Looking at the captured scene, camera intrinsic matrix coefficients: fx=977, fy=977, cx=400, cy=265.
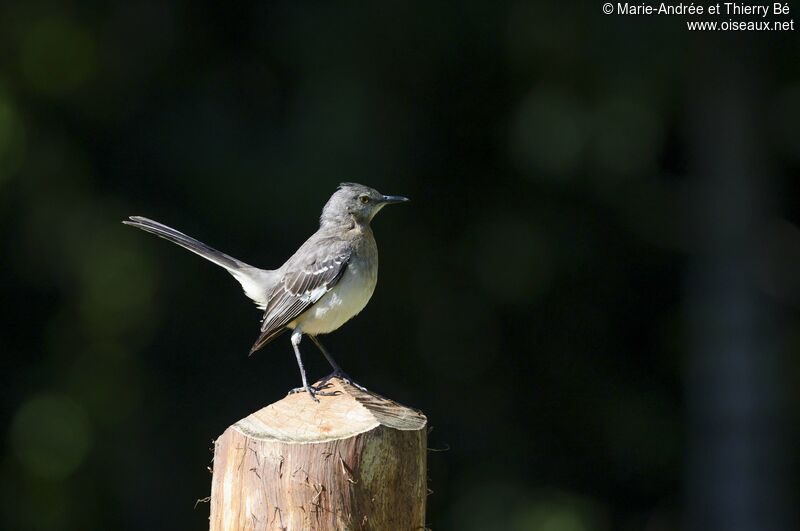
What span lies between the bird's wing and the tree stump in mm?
1596

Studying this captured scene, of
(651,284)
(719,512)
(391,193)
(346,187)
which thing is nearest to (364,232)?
(346,187)

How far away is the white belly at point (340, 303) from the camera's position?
4.21 metres

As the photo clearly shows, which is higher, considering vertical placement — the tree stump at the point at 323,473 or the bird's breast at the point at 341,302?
the bird's breast at the point at 341,302

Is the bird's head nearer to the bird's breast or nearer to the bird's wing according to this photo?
the bird's wing

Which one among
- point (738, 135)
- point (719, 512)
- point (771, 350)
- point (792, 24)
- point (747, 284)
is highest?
point (792, 24)

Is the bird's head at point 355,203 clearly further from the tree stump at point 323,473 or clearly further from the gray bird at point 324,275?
the tree stump at point 323,473

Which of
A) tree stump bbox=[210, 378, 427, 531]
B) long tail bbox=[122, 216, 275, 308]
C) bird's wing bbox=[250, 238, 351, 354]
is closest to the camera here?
tree stump bbox=[210, 378, 427, 531]

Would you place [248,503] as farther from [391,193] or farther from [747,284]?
[747,284]

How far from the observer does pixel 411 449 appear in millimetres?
2504

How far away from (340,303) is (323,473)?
6.06 feet

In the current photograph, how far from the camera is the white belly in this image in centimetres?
421

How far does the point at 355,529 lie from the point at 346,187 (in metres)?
2.47

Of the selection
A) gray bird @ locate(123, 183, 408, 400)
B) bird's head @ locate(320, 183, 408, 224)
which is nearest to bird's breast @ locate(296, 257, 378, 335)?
gray bird @ locate(123, 183, 408, 400)

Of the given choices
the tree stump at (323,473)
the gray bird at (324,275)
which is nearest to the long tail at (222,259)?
the gray bird at (324,275)
